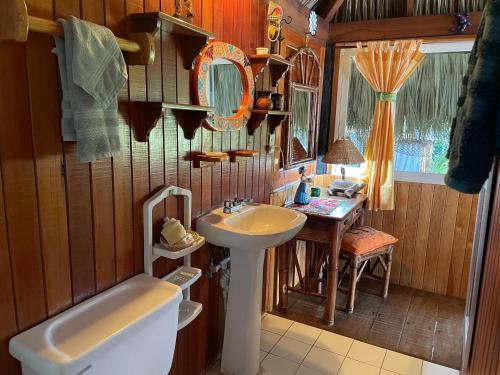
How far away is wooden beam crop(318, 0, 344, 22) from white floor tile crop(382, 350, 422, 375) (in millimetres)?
2572

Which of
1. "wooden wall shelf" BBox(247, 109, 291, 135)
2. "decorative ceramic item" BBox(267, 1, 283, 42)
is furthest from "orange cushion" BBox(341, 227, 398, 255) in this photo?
"decorative ceramic item" BBox(267, 1, 283, 42)

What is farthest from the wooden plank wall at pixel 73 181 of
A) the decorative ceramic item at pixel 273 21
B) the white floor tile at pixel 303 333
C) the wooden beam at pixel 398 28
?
the wooden beam at pixel 398 28

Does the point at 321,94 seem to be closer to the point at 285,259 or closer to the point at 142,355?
the point at 285,259

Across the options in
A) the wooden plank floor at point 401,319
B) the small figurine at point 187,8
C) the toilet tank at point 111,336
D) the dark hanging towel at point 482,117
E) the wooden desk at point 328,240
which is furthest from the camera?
the wooden desk at point 328,240

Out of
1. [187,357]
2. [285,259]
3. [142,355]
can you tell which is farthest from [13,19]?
[285,259]

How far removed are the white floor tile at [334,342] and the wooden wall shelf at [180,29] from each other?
188 centimetres

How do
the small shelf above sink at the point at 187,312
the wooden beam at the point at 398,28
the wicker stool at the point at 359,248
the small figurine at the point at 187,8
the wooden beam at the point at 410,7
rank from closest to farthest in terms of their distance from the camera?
the small figurine at the point at 187,8
the small shelf above sink at the point at 187,312
the wicker stool at the point at 359,248
the wooden beam at the point at 398,28
the wooden beam at the point at 410,7

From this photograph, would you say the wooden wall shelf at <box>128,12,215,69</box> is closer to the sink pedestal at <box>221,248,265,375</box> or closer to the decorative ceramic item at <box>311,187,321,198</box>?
the sink pedestal at <box>221,248,265,375</box>

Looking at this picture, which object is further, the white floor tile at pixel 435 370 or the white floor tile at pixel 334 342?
the white floor tile at pixel 334 342

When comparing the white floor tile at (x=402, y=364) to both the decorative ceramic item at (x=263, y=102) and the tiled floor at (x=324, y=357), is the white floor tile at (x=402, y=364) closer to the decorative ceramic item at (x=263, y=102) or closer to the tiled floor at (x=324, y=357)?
the tiled floor at (x=324, y=357)

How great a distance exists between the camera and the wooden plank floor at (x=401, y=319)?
248cm

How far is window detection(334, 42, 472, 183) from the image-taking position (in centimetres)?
311

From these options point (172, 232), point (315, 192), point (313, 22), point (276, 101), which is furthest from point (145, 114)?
point (313, 22)

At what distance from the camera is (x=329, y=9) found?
3102 millimetres
